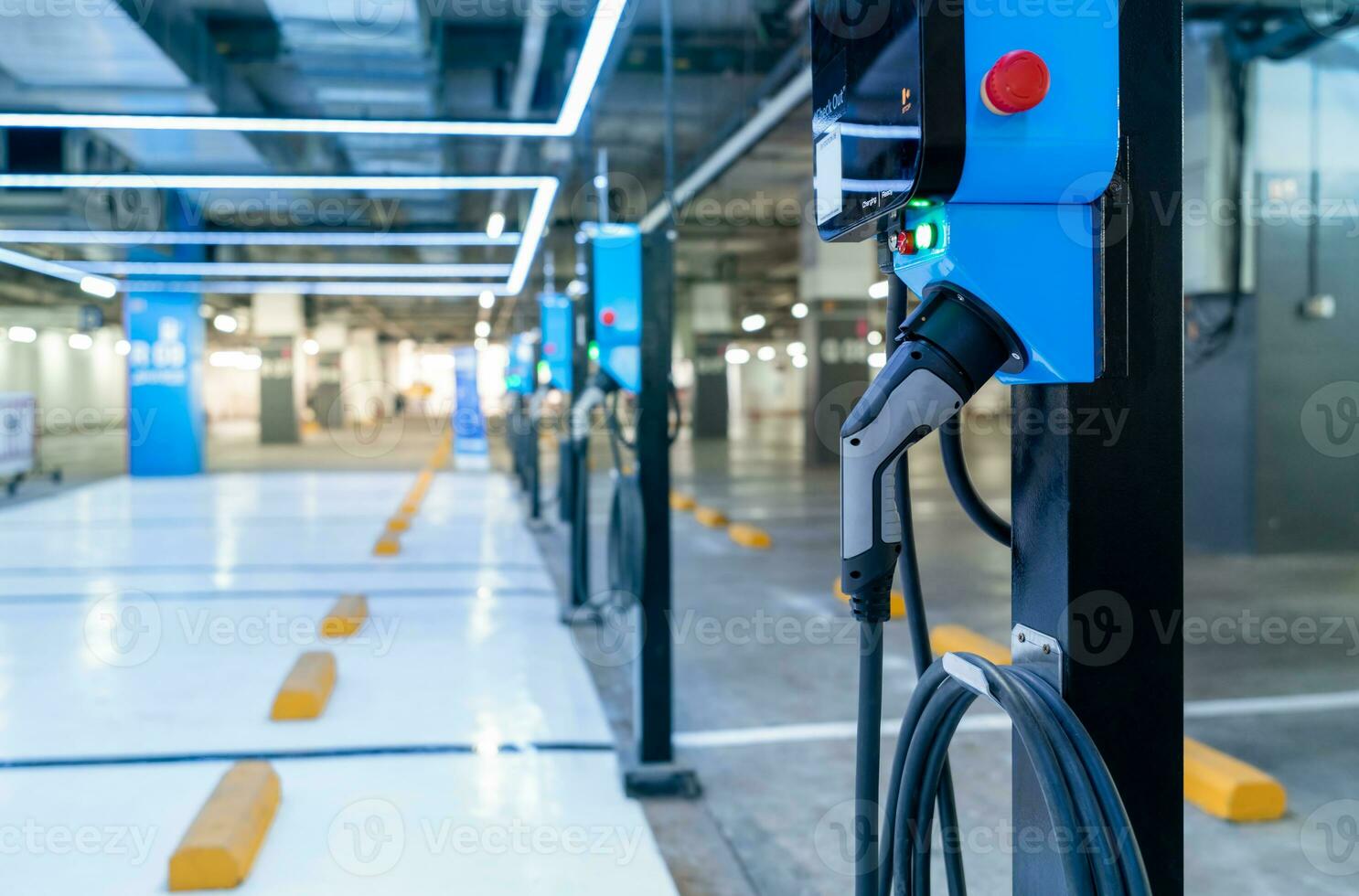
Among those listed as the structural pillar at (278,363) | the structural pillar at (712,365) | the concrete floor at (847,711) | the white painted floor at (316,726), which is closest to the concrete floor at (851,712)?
the concrete floor at (847,711)

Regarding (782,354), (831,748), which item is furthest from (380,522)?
(782,354)

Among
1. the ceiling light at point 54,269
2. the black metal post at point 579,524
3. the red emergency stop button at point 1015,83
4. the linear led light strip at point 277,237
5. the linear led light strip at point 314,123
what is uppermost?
the ceiling light at point 54,269

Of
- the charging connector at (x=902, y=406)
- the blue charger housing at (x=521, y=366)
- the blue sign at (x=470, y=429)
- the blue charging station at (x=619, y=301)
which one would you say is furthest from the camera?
the blue sign at (x=470, y=429)

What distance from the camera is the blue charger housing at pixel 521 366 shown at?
36.7ft

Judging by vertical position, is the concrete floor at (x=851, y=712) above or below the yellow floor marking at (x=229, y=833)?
below

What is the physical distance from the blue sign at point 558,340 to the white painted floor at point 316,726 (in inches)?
51.2

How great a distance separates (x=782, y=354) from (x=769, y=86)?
31.2 m

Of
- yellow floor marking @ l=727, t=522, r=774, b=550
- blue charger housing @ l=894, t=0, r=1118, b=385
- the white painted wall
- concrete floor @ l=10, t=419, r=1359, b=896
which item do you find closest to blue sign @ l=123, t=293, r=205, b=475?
concrete floor @ l=10, t=419, r=1359, b=896

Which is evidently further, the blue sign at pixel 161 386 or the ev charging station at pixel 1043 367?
the blue sign at pixel 161 386

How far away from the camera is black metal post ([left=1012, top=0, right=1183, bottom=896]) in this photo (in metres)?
1.22

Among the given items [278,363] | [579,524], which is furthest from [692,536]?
[278,363]

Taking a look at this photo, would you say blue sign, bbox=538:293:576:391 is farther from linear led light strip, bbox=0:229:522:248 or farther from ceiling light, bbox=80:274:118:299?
ceiling light, bbox=80:274:118:299

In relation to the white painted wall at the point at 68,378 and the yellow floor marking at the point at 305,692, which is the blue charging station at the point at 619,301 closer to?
the yellow floor marking at the point at 305,692

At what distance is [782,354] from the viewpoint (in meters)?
38.4
